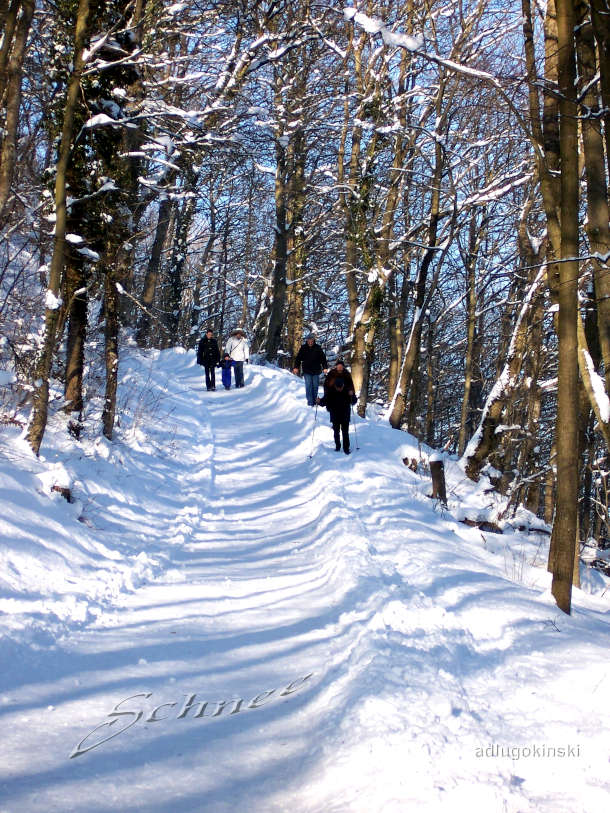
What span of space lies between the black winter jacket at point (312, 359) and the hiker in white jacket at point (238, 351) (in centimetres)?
518

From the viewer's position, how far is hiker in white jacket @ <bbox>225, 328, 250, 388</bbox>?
1934 centimetres

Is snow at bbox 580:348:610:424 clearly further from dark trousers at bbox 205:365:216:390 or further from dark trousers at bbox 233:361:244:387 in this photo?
dark trousers at bbox 205:365:216:390

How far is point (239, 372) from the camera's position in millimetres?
20203

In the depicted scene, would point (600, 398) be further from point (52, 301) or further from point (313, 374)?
point (313, 374)

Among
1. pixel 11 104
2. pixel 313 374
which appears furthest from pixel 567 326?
pixel 313 374

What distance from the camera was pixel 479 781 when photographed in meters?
3.04

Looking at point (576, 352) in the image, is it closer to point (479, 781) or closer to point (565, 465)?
point (565, 465)

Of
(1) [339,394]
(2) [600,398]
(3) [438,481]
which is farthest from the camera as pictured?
(1) [339,394]

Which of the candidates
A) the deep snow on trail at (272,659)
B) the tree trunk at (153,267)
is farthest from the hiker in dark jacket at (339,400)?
the tree trunk at (153,267)

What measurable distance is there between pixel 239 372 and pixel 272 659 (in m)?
16.2

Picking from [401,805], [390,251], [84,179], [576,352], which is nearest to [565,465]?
[576,352]

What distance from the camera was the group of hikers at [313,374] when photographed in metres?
11.1

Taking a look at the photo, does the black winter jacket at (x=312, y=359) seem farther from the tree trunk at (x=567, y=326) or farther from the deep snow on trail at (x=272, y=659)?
the tree trunk at (x=567, y=326)

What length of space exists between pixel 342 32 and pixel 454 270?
9455 mm
